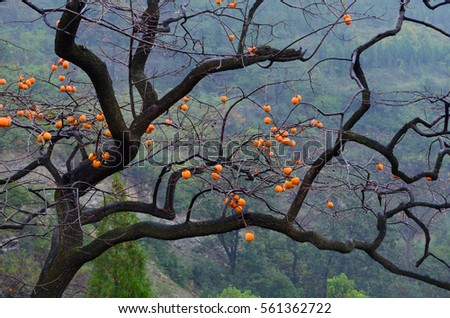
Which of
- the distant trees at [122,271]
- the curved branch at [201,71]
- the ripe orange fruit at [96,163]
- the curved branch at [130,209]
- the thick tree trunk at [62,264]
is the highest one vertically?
the curved branch at [201,71]

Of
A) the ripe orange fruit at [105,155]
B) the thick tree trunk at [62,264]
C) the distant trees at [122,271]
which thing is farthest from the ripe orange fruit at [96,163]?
the distant trees at [122,271]

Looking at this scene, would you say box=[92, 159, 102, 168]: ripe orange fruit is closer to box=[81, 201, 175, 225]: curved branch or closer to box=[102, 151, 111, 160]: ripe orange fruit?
box=[102, 151, 111, 160]: ripe orange fruit

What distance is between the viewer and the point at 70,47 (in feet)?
8.50

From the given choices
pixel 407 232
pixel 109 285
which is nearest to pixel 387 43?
pixel 407 232

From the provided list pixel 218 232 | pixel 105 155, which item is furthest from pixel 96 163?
pixel 218 232

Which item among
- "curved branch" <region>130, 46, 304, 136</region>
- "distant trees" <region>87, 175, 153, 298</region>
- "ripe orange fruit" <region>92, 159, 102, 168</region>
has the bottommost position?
"distant trees" <region>87, 175, 153, 298</region>

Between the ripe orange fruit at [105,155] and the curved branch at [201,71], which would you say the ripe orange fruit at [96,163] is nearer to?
the ripe orange fruit at [105,155]

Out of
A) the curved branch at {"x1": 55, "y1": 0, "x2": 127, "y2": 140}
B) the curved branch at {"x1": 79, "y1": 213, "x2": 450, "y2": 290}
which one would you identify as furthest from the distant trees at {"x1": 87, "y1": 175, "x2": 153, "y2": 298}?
the curved branch at {"x1": 55, "y1": 0, "x2": 127, "y2": 140}

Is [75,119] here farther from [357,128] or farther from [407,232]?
[357,128]

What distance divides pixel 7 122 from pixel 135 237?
3.49 feet

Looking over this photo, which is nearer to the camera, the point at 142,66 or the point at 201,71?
the point at 201,71

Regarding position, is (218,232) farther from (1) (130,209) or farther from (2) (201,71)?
(2) (201,71)

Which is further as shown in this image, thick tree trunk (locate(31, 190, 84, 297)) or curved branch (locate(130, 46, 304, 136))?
thick tree trunk (locate(31, 190, 84, 297))
